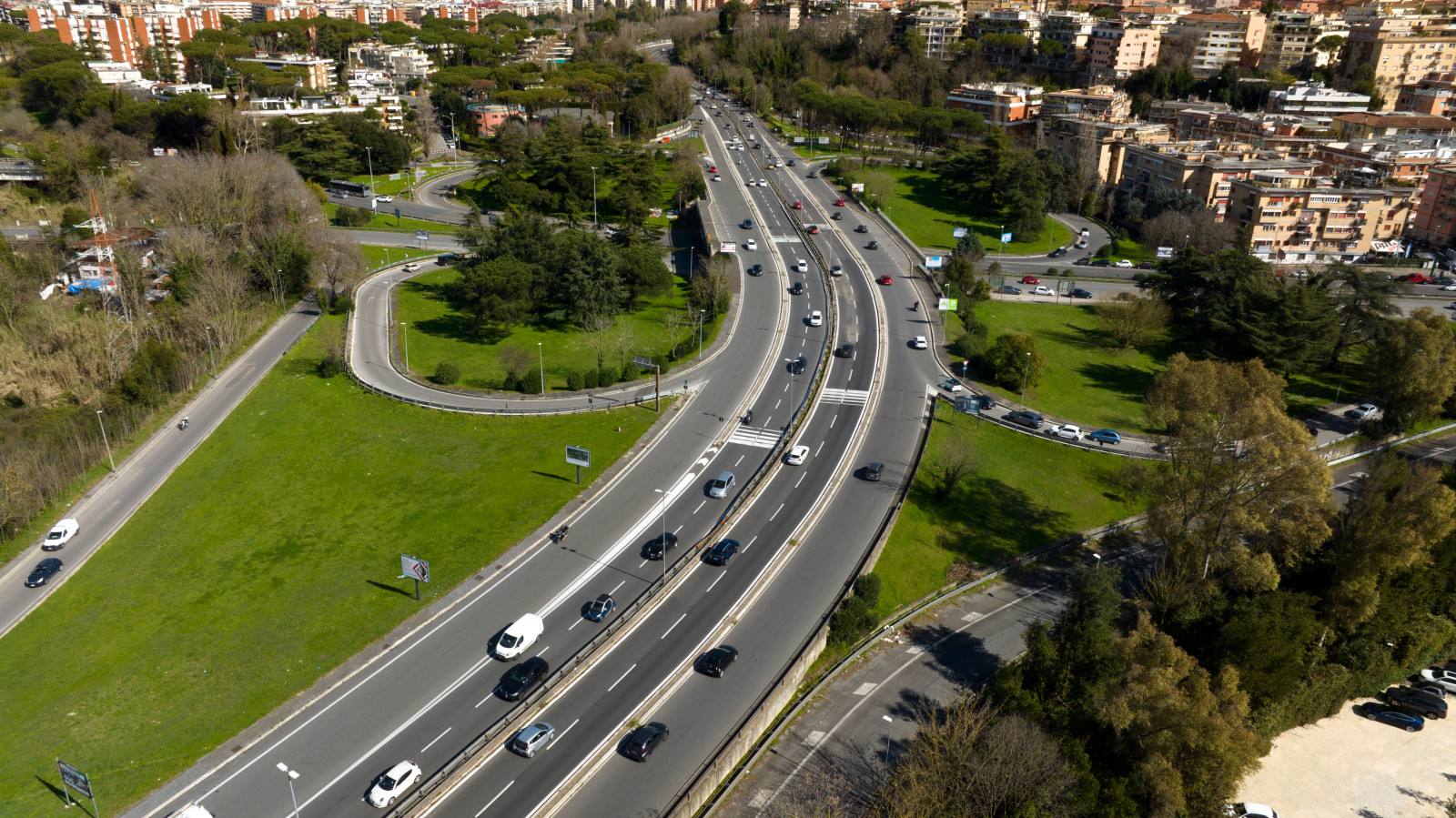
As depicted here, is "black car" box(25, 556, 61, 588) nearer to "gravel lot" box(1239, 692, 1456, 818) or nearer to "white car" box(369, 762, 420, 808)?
"white car" box(369, 762, 420, 808)

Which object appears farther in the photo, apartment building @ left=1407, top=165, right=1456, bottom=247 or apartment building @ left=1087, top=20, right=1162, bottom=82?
apartment building @ left=1087, top=20, right=1162, bottom=82

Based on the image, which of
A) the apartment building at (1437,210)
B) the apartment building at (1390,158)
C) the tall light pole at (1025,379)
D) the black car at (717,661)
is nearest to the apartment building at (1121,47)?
the apartment building at (1390,158)

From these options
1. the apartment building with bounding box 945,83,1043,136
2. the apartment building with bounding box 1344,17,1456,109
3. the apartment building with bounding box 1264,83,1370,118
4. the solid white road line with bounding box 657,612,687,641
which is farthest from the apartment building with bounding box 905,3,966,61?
the solid white road line with bounding box 657,612,687,641

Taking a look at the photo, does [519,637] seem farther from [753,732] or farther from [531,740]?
[753,732]

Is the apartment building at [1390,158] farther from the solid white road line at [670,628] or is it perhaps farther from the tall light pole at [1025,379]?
the solid white road line at [670,628]

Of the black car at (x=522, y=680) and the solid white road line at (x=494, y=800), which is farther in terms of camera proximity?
the black car at (x=522, y=680)

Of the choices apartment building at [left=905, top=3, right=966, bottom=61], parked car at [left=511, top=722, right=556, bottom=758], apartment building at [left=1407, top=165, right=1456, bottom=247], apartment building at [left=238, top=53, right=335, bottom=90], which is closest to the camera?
parked car at [left=511, top=722, right=556, bottom=758]
